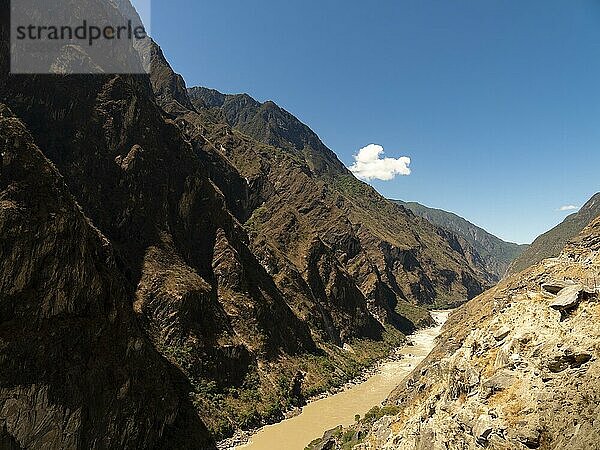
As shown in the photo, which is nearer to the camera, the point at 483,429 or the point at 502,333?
the point at 483,429

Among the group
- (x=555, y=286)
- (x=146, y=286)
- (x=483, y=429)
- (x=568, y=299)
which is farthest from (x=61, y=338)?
(x=568, y=299)

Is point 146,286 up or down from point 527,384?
up

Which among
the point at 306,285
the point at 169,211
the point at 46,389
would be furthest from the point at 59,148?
the point at 306,285

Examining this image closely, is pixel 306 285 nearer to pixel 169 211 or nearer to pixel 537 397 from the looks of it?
pixel 169 211

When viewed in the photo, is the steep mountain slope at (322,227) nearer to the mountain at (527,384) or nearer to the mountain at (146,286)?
the mountain at (146,286)

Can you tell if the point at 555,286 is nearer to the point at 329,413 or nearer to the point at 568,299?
the point at 568,299

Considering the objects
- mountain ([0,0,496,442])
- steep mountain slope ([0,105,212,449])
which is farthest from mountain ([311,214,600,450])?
mountain ([0,0,496,442])

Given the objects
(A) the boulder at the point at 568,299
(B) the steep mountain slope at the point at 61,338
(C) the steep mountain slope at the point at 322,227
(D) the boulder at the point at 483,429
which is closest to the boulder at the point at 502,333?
(A) the boulder at the point at 568,299

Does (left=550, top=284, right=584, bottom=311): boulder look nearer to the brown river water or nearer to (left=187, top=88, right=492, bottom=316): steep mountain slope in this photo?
the brown river water
